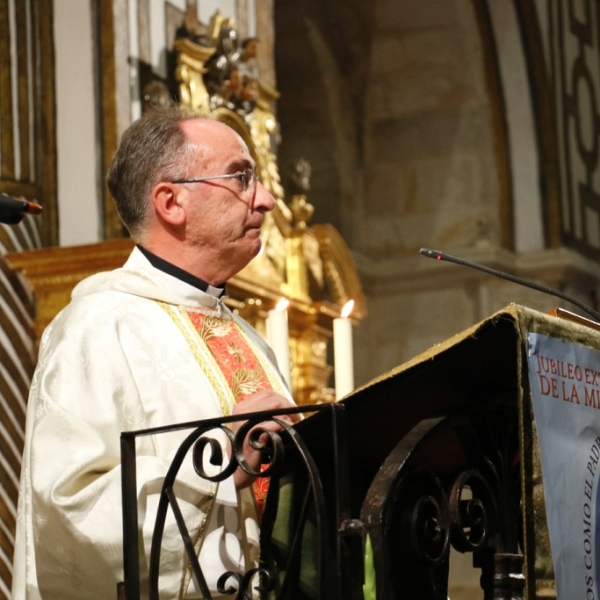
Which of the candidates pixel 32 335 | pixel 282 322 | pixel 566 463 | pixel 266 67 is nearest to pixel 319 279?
pixel 266 67

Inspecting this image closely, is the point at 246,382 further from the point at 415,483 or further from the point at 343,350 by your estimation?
the point at 415,483

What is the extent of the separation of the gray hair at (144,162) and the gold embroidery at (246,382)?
1.22ft

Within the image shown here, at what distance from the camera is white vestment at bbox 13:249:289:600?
216 centimetres

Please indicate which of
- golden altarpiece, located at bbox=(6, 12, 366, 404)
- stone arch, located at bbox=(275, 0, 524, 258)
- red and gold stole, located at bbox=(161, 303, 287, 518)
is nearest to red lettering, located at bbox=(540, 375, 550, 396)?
red and gold stole, located at bbox=(161, 303, 287, 518)

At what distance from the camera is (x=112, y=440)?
2273 mm

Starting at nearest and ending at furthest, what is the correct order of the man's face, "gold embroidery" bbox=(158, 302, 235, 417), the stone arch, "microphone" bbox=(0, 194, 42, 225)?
1. "microphone" bbox=(0, 194, 42, 225)
2. "gold embroidery" bbox=(158, 302, 235, 417)
3. the man's face
4. the stone arch

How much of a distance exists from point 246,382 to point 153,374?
28cm

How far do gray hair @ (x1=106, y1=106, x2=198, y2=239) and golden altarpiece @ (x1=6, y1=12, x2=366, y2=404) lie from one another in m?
1.52

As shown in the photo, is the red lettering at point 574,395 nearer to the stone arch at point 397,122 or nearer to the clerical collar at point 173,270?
the clerical collar at point 173,270

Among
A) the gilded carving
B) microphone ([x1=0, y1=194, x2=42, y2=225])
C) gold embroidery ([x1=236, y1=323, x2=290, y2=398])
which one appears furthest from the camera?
the gilded carving

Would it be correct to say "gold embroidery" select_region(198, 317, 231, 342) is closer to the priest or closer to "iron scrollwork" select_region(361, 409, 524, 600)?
the priest

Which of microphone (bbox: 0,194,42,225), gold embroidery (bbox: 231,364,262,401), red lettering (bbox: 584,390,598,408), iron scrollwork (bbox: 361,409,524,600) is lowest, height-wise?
iron scrollwork (bbox: 361,409,524,600)

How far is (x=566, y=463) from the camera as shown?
5.84 feet

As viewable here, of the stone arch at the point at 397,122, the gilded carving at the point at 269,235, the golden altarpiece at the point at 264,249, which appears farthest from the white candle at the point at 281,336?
the stone arch at the point at 397,122
